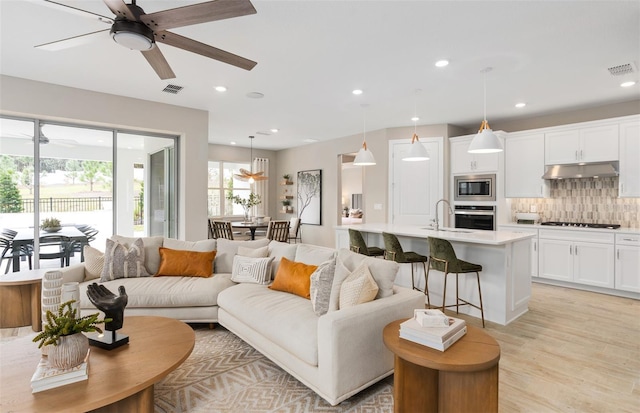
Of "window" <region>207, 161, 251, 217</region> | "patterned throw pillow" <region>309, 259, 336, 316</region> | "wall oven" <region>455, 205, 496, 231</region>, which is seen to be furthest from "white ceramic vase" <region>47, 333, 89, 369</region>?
"window" <region>207, 161, 251, 217</region>

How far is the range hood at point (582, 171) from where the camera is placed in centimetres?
475

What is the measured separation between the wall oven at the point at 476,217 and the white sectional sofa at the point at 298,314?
376 centimetres

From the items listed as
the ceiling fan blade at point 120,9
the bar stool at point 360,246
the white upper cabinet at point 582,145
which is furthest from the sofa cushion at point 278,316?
the white upper cabinet at point 582,145

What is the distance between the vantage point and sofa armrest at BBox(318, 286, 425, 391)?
6.68 feet

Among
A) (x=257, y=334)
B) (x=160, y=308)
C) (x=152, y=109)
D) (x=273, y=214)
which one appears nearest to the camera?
(x=257, y=334)

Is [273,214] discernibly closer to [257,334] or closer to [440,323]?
[257,334]

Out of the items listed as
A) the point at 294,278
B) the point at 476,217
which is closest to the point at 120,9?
the point at 294,278

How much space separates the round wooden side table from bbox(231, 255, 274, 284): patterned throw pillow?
172 cm

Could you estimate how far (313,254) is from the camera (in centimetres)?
327

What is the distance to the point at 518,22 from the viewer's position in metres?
2.70

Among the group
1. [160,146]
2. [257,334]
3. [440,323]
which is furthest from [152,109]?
[440,323]

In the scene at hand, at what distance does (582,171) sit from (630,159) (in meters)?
0.54

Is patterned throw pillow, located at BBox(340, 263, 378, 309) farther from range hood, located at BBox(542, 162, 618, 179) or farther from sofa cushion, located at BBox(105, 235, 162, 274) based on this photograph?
range hood, located at BBox(542, 162, 618, 179)

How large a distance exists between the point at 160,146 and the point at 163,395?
4178 millimetres
